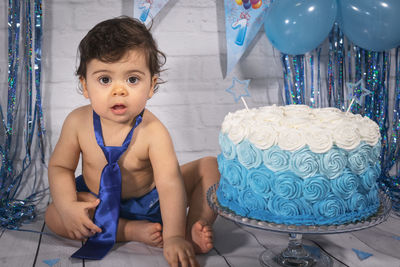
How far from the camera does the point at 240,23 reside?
2.10 meters

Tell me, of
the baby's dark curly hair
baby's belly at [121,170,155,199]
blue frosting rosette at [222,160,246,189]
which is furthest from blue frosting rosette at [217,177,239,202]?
the baby's dark curly hair

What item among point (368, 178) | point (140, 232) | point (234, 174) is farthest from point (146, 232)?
point (368, 178)

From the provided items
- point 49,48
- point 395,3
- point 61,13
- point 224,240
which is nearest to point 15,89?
point 49,48

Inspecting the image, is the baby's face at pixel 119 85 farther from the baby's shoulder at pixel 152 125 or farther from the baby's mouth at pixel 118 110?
the baby's shoulder at pixel 152 125

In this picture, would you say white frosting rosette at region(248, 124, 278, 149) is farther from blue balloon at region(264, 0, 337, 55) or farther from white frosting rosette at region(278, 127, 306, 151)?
blue balloon at region(264, 0, 337, 55)

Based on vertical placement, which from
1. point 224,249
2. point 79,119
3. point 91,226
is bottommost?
point 224,249

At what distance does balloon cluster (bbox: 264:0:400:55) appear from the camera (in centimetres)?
173

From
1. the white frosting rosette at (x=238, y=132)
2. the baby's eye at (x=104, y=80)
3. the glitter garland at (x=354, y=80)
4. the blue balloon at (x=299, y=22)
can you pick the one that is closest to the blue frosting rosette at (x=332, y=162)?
the white frosting rosette at (x=238, y=132)

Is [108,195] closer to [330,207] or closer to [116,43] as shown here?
[116,43]

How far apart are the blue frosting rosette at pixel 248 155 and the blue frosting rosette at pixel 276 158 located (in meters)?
0.02

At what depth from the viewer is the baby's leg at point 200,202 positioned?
136 centimetres

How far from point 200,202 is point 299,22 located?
0.86 metres

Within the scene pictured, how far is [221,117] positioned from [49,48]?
3.07ft

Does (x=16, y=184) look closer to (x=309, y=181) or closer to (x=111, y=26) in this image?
(x=111, y=26)
